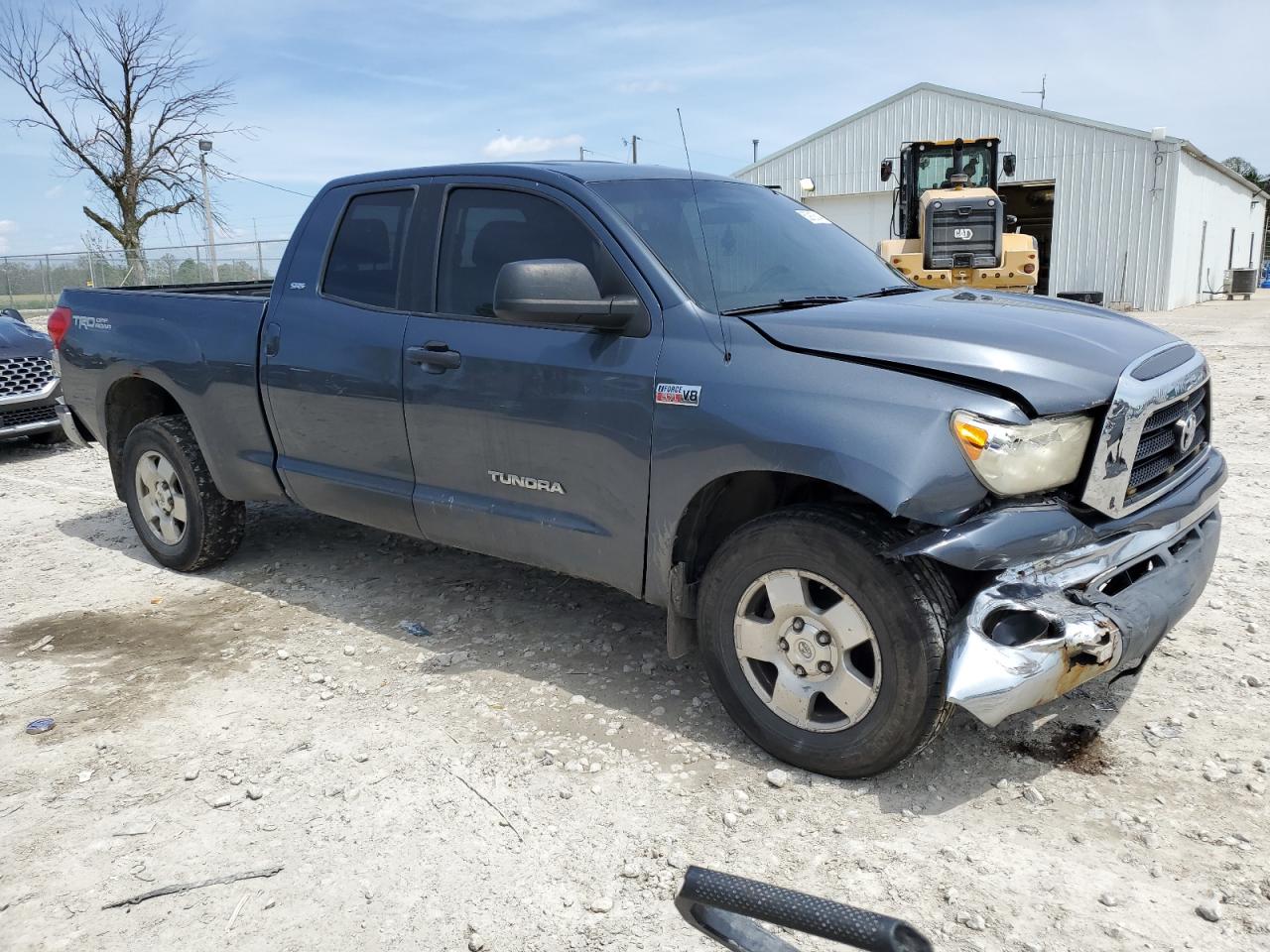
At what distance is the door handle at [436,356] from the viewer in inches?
157

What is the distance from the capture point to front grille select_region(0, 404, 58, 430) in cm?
904

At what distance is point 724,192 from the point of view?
14.1 feet

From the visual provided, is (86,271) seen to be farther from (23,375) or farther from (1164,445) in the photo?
(1164,445)

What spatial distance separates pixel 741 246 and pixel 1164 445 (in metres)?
1.67

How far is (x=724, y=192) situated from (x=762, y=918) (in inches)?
127

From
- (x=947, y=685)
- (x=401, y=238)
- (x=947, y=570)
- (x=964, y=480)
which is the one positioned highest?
(x=401, y=238)

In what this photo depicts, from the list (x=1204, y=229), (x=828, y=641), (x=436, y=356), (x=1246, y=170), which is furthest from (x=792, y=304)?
(x=1246, y=170)

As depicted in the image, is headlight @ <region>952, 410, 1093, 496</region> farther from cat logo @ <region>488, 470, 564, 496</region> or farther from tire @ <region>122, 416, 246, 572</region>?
tire @ <region>122, 416, 246, 572</region>

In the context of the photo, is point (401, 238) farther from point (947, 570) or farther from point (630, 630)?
point (947, 570)

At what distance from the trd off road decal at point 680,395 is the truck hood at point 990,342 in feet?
0.97

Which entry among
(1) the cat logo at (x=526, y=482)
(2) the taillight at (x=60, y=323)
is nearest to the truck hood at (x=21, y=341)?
(2) the taillight at (x=60, y=323)

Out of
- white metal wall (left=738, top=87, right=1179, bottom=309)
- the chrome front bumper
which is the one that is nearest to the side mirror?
the chrome front bumper

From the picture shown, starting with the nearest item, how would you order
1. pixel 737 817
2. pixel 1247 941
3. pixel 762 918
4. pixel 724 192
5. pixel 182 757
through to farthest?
pixel 762 918
pixel 1247 941
pixel 737 817
pixel 182 757
pixel 724 192

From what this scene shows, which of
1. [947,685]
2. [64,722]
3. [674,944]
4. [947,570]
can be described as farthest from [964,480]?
[64,722]
